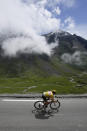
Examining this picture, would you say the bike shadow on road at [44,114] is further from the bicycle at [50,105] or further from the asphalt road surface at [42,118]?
the bicycle at [50,105]

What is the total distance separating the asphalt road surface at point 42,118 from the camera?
1124 centimetres

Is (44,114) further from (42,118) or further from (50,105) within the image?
(50,105)

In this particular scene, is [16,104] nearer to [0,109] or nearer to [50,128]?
[0,109]

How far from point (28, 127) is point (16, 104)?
19.7 ft

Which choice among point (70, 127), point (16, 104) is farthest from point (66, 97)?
point (70, 127)

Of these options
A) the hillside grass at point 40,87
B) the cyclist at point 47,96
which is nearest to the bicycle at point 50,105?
the cyclist at point 47,96

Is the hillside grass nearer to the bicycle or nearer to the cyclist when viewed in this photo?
the bicycle

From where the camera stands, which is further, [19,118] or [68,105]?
[68,105]

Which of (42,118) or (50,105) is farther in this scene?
(50,105)

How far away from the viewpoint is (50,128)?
1111cm

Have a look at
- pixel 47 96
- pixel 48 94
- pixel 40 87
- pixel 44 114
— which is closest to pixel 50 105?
pixel 47 96

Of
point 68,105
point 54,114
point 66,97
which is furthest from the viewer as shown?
point 66,97

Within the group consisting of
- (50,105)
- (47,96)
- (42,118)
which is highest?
(47,96)

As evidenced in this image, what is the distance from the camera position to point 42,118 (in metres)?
13.2
